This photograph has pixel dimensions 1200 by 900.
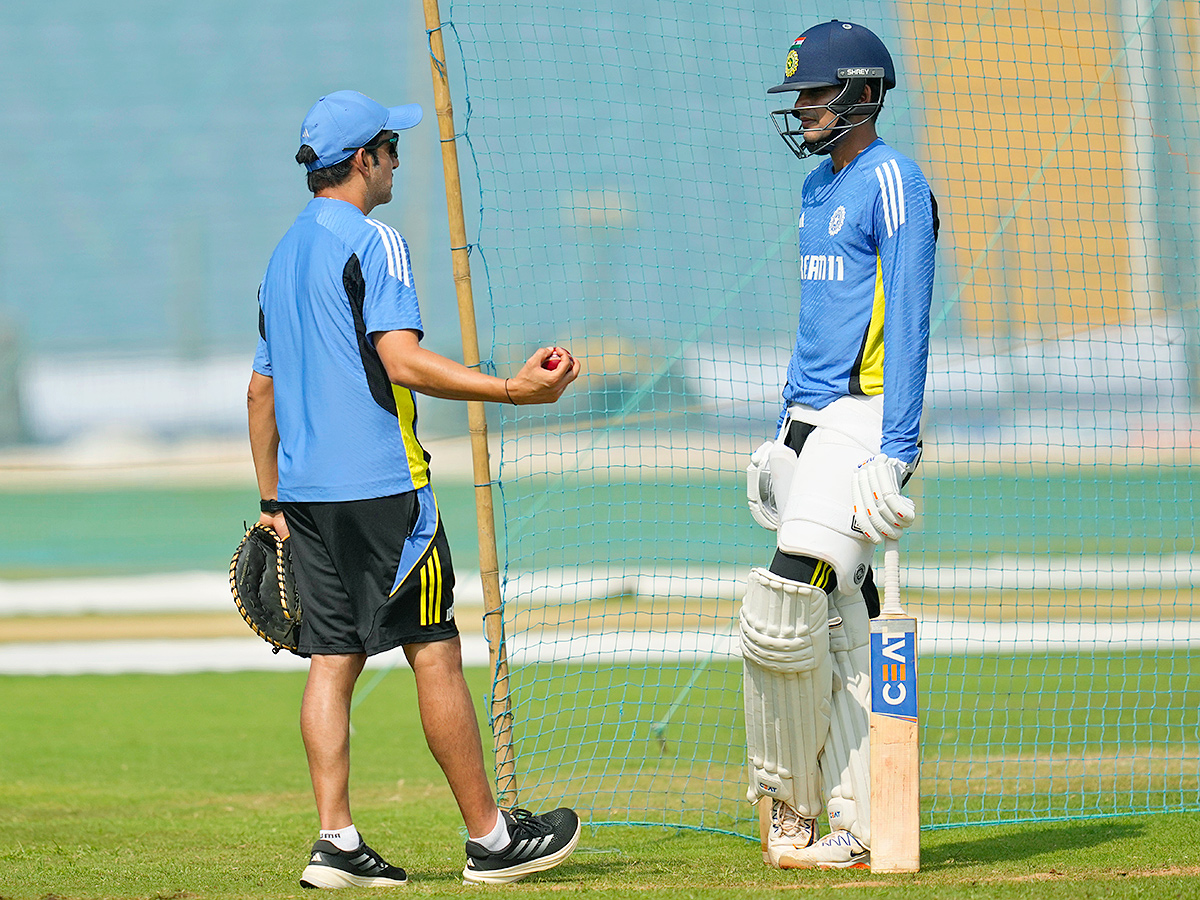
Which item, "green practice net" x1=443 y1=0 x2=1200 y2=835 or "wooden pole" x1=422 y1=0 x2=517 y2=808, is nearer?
"wooden pole" x1=422 y1=0 x2=517 y2=808

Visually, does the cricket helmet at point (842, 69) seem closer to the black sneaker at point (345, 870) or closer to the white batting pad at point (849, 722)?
the white batting pad at point (849, 722)

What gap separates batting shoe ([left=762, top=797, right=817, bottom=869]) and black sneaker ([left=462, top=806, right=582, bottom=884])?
0.53 m

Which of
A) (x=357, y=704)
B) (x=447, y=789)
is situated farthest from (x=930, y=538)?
(x=447, y=789)

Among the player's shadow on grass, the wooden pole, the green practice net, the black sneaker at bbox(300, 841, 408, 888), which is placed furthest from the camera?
the green practice net

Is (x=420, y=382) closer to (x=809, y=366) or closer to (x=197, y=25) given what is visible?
(x=809, y=366)

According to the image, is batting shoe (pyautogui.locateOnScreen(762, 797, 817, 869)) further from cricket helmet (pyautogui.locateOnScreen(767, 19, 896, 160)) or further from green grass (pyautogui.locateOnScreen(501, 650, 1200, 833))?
cricket helmet (pyautogui.locateOnScreen(767, 19, 896, 160))

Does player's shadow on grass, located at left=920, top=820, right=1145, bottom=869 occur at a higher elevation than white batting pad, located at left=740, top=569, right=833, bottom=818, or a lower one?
lower

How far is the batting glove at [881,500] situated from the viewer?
10.2 ft

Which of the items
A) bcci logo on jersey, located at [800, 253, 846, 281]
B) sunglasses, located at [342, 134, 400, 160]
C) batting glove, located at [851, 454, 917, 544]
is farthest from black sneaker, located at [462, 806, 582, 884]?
sunglasses, located at [342, 134, 400, 160]

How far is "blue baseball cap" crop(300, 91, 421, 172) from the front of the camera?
3.18 m

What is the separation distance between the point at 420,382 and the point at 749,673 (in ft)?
3.73

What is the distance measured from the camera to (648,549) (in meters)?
15.8

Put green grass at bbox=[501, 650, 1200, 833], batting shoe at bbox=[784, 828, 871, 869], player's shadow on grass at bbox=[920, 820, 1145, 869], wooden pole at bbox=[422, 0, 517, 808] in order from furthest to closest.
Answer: green grass at bbox=[501, 650, 1200, 833]
wooden pole at bbox=[422, 0, 517, 808]
player's shadow on grass at bbox=[920, 820, 1145, 869]
batting shoe at bbox=[784, 828, 871, 869]

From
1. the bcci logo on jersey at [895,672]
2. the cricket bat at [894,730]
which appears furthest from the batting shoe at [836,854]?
the bcci logo on jersey at [895,672]
